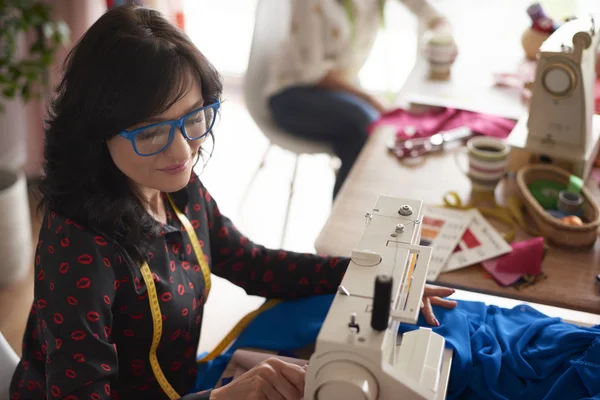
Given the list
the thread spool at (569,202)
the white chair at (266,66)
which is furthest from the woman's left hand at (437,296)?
the white chair at (266,66)

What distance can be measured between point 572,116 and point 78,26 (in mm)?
2340

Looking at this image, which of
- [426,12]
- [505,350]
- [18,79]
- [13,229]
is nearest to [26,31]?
[18,79]

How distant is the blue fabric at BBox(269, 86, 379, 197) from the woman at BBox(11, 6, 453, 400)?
126 centimetres

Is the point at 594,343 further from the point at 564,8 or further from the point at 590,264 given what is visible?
the point at 564,8

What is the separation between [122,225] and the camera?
50.9 inches

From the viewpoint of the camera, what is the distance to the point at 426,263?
110 cm

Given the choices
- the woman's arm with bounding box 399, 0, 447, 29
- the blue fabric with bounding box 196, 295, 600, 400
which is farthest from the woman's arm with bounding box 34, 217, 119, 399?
the woman's arm with bounding box 399, 0, 447, 29

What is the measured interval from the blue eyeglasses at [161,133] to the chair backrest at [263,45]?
150cm

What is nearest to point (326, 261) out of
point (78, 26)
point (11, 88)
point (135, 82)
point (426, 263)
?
point (426, 263)

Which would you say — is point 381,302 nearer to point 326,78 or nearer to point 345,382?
point 345,382

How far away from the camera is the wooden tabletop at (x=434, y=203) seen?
146cm

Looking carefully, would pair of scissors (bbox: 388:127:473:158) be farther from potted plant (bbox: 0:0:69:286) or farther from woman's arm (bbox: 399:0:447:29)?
potted plant (bbox: 0:0:69:286)

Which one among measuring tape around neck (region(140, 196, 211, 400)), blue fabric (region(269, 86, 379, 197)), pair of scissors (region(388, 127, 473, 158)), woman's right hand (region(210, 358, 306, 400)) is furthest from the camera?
blue fabric (region(269, 86, 379, 197))

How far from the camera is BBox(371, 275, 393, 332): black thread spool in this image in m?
0.90
